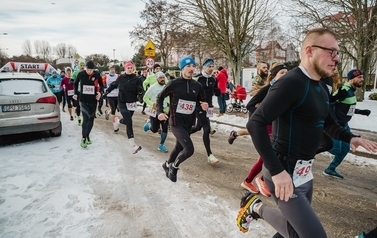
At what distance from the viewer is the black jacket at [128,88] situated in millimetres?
6363

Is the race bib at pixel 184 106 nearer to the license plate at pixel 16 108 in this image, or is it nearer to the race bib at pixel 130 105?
the race bib at pixel 130 105

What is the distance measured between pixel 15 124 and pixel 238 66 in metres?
12.3

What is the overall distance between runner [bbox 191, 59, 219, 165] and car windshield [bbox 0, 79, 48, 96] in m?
4.20

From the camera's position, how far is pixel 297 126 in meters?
1.86

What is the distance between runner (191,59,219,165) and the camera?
5.38 meters

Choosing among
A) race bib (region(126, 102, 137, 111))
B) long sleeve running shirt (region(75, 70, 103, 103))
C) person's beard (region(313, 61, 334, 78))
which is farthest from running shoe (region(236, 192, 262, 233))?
long sleeve running shirt (region(75, 70, 103, 103))

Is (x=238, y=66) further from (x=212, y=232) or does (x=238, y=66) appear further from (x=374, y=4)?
(x=212, y=232)

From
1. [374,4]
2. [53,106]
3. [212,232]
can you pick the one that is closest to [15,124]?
[53,106]

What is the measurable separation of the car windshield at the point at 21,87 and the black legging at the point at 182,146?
460 centimetres

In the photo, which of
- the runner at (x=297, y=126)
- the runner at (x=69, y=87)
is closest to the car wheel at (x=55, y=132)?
the runner at (x=69, y=87)

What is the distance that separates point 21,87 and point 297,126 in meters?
7.06

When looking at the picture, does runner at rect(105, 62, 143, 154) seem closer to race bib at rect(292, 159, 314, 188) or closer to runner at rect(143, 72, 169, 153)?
runner at rect(143, 72, 169, 153)

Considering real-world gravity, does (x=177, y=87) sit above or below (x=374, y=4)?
below

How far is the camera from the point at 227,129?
29.0ft
